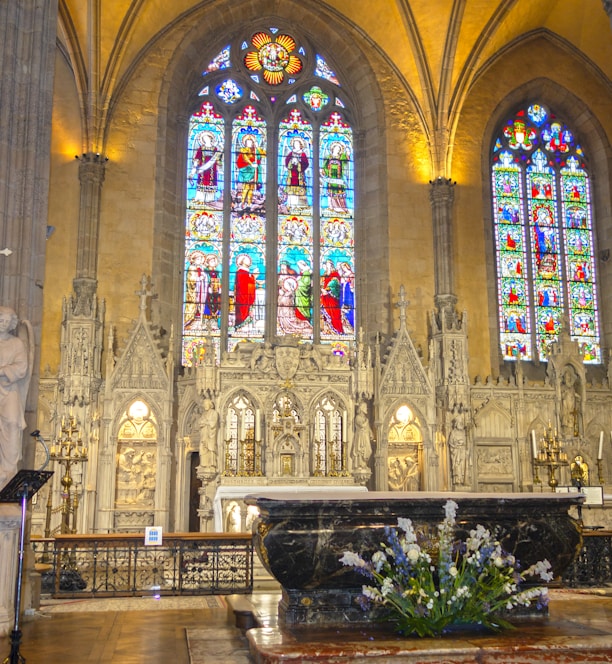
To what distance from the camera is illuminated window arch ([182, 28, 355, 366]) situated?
63.1 feet

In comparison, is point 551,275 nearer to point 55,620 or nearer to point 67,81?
point 67,81

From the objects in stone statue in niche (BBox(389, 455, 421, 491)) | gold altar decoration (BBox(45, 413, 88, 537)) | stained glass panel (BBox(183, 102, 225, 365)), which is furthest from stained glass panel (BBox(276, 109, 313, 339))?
gold altar decoration (BBox(45, 413, 88, 537))

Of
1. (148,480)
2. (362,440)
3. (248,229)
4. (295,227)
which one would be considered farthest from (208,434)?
(295,227)

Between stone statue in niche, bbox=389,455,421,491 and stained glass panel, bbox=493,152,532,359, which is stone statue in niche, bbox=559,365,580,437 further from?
stone statue in niche, bbox=389,455,421,491

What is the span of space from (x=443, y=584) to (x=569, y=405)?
12.8 m

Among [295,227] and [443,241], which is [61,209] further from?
[443,241]

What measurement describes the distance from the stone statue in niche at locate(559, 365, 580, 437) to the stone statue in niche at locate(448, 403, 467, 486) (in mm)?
2340

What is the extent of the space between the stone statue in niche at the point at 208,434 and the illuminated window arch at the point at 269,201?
8.22ft

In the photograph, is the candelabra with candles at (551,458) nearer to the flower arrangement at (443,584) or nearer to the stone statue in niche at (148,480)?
the stone statue in niche at (148,480)

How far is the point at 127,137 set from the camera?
18938mm

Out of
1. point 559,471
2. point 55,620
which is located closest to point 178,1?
point 559,471

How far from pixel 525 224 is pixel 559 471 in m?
6.22

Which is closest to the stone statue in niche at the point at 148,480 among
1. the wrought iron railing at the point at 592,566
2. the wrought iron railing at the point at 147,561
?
the wrought iron railing at the point at 147,561

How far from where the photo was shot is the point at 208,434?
1608cm
